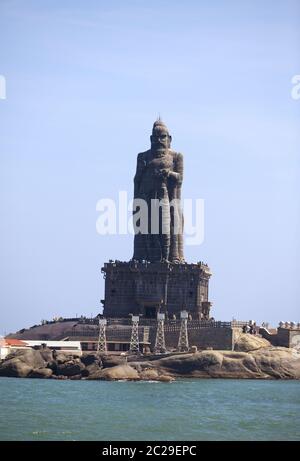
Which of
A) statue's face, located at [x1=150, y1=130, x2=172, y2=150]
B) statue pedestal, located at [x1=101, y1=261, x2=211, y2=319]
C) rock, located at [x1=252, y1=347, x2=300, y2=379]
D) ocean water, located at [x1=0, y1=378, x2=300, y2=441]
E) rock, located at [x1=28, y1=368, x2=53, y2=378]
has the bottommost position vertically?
ocean water, located at [x1=0, y1=378, x2=300, y2=441]

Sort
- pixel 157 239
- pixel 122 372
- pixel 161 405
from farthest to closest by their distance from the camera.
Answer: pixel 157 239
pixel 122 372
pixel 161 405

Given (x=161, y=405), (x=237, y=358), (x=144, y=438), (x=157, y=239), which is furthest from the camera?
(x=157, y=239)

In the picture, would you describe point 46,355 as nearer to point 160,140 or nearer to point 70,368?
point 70,368

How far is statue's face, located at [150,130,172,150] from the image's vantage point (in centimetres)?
12862

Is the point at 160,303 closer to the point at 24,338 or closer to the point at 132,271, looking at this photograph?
the point at 132,271

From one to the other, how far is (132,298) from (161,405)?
4590 cm

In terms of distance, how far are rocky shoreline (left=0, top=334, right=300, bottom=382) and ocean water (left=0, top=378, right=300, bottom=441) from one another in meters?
→ 3.23

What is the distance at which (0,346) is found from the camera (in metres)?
116

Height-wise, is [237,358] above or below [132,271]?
below

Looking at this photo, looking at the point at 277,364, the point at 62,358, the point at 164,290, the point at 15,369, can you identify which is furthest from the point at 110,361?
the point at 164,290

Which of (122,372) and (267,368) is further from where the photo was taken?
(267,368)

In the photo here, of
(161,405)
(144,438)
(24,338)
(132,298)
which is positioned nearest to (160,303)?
(132,298)

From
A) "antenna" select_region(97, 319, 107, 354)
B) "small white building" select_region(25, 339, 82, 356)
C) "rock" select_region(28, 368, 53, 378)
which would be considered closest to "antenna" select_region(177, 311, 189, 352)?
"antenna" select_region(97, 319, 107, 354)

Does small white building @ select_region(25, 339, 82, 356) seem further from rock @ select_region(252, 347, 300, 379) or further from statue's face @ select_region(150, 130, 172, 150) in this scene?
statue's face @ select_region(150, 130, 172, 150)
